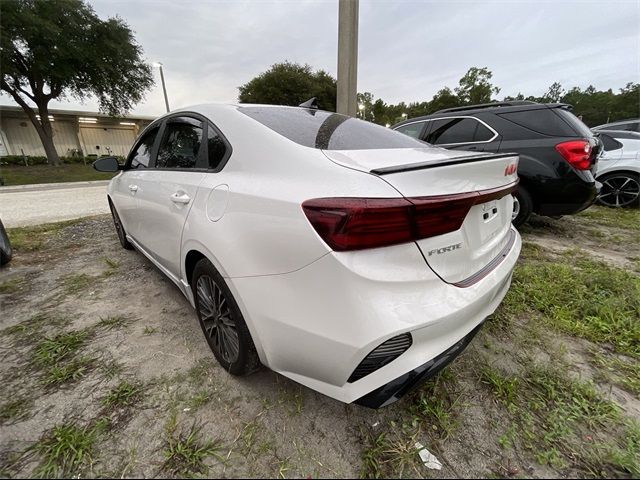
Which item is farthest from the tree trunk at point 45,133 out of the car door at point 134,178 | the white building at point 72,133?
the car door at point 134,178

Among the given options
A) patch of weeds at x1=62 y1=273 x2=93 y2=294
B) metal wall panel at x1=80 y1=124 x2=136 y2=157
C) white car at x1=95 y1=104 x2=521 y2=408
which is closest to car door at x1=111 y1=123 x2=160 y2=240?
patch of weeds at x1=62 y1=273 x2=93 y2=294

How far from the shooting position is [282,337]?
1268 mm

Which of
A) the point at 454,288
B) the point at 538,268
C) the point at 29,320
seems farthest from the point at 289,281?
the point at 538,268

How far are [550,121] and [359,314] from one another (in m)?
3.88

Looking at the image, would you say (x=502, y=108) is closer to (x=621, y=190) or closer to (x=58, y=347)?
(x=621, y=190)

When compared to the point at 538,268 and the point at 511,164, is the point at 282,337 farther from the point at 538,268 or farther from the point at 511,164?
the point at 538,268

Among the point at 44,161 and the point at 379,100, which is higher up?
the point at 379,100

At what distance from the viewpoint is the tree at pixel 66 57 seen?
14.0 metres

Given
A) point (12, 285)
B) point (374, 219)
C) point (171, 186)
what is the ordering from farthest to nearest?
point (12, 285) → point (171, 186) → point (374, 219)

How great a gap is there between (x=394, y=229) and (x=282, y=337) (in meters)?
0.65

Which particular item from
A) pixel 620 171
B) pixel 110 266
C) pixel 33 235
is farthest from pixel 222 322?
pixel 620 171

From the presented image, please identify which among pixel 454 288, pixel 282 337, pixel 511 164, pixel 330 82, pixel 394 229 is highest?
pixel 330 82

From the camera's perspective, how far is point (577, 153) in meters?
3.29

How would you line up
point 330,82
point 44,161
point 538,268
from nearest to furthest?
point 538,268
point 44,161
point 330,82
